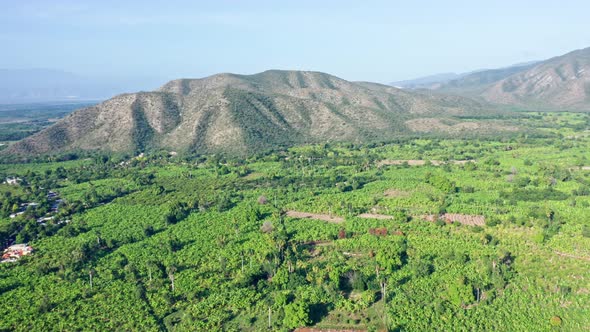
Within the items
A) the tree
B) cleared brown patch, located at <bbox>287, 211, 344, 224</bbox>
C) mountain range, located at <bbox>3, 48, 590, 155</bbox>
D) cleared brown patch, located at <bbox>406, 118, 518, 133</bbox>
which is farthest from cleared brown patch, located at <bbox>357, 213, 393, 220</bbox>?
cleared brown patch, located at <bbox>406, 118, 518, 133</bbox>

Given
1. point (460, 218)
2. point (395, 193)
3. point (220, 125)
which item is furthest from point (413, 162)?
point (220, 125)

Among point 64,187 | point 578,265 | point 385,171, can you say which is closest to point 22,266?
point 64,187

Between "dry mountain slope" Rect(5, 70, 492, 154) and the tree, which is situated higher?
"dry mountain slope" Rect(5, 70, 492, 154)

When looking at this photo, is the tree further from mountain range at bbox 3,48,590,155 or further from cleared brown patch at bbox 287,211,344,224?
mountain range at bbox 3,48,590,155

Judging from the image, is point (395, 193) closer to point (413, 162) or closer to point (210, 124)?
point (413, 162)

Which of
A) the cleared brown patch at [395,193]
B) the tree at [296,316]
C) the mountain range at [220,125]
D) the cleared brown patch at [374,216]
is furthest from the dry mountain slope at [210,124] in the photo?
the tree at [296,316]
